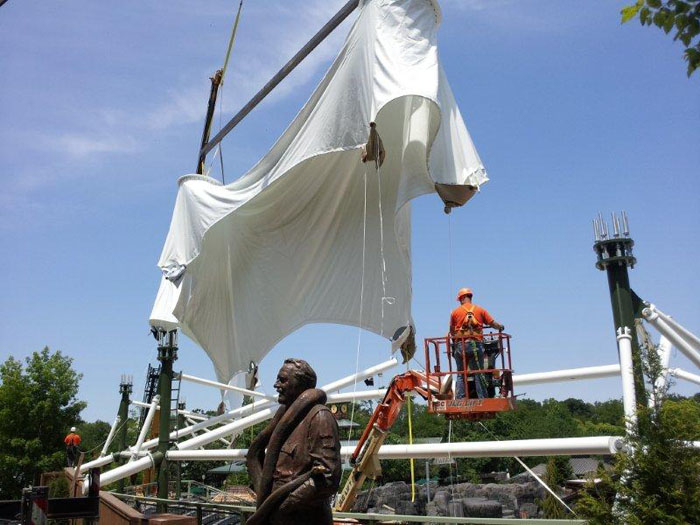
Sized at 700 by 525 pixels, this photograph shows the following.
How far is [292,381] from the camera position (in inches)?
169

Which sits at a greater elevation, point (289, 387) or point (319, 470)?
point (289, 387)

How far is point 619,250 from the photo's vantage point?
8445 millimetres

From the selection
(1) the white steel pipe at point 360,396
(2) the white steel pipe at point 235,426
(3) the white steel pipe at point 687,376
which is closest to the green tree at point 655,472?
(3) the white steel pipe at point 687,376

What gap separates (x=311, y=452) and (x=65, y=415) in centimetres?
2464

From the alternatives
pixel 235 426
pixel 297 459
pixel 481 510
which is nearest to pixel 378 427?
pixel 297 459

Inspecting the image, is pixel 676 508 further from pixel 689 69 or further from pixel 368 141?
pixel 368 141

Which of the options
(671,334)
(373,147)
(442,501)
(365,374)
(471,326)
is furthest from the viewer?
(442,501)

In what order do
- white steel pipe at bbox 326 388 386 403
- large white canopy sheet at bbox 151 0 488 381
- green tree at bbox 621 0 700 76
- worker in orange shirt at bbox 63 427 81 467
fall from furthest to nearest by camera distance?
1. worker in orange shirt at bbox 63 427 81 467
2. white steel pipe at bbox 326 388 386 403
3. large white canopy sheet at bbox 151 0 488 381
4. green tree at bbox 621 0 700 76

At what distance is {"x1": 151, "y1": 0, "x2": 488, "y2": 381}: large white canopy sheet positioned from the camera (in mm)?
8148

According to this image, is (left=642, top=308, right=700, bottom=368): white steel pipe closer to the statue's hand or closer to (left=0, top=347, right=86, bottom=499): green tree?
the statue's hand

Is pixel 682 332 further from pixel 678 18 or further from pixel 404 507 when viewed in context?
pixel 404 507

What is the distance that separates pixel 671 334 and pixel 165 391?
11157mm

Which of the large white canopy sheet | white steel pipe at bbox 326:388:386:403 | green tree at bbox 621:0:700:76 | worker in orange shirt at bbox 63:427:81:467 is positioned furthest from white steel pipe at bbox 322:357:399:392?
green tree at bbox 621:0:700:76

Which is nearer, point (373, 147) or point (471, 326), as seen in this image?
point (373, 147)
